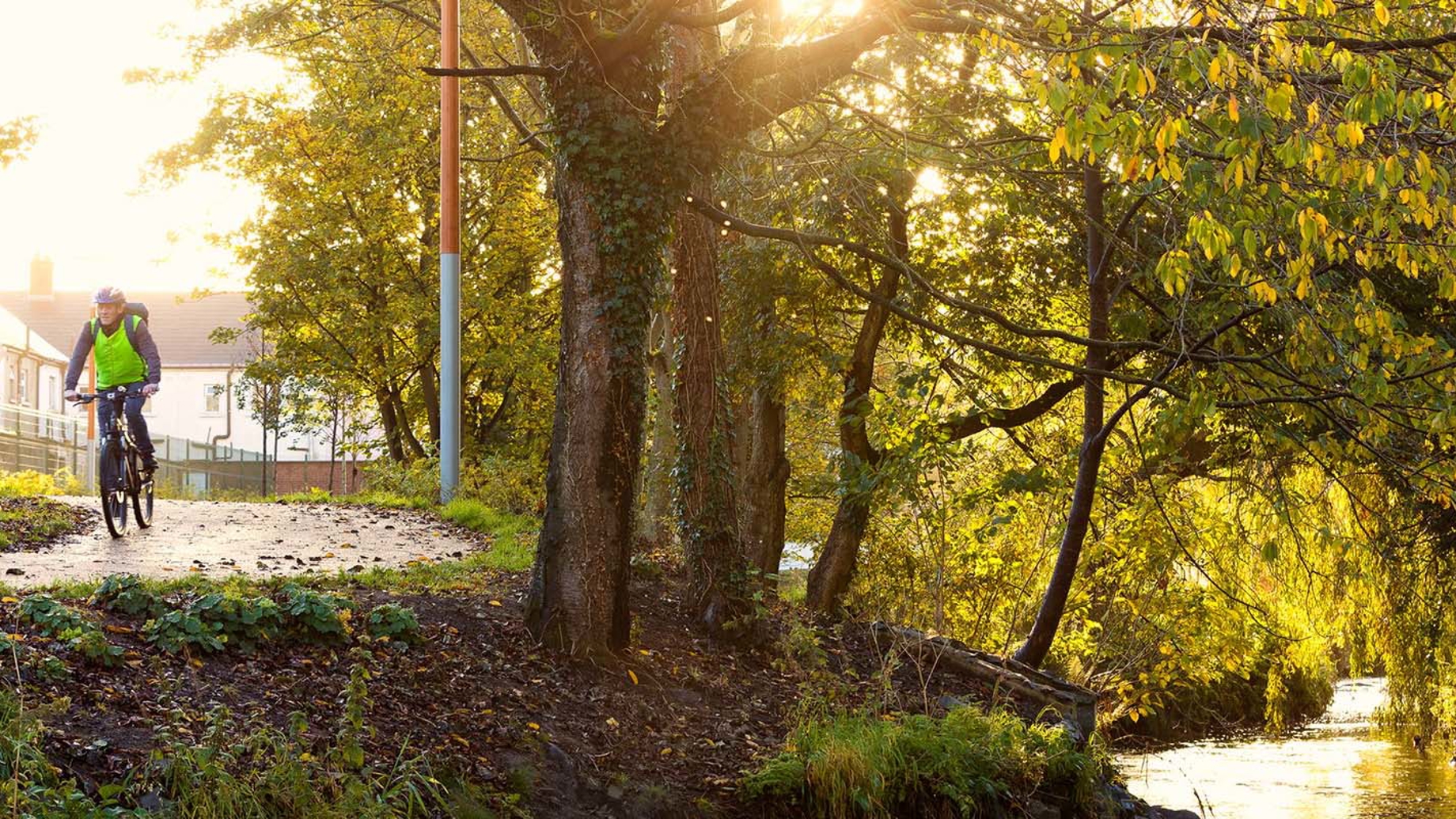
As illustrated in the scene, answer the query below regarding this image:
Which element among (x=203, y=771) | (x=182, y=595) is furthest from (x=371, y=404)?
(x=203, y=771)

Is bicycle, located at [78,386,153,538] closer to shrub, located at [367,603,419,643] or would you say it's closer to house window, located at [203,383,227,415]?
shrub, located at [367,603,419,643]

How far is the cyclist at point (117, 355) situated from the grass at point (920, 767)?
21.3ft

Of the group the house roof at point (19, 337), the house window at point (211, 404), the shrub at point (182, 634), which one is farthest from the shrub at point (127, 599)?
the house window at point (211, 404)

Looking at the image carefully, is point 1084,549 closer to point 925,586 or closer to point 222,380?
point 925,586

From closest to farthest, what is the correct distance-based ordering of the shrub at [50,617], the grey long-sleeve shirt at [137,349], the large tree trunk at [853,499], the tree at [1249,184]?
the tree at [1249,184] → the shrub at [50,617] → the grey long-sleeve shirt at [137,349] → the large tree trunk at [853,499]

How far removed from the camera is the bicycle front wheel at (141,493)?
518 inches

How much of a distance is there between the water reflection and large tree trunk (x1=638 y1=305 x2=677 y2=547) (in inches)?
228

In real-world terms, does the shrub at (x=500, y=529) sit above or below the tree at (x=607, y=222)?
below

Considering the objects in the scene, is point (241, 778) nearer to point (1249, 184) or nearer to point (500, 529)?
point (1249, 184)

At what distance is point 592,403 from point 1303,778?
11.2m

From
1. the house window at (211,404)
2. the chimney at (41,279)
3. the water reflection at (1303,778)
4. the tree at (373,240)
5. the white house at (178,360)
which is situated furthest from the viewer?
the chimney at (41,279)

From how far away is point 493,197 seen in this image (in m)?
28.4

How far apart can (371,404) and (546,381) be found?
23.1ft

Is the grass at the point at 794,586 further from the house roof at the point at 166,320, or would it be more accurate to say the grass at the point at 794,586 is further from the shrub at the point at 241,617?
the house roof at the point at 166,320
